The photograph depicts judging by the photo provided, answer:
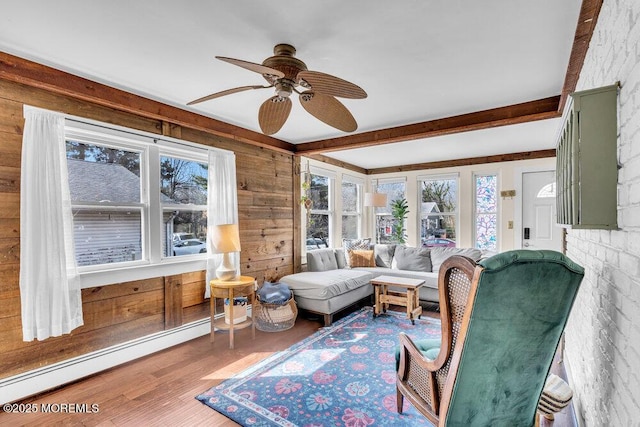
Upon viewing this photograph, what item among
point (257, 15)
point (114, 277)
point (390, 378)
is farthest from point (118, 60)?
point (390, 378)

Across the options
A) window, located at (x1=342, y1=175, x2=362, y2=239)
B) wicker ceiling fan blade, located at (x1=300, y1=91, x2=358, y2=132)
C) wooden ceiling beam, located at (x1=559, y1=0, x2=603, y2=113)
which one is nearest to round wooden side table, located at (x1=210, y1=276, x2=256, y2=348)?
wicker ceiling fan blade, located at (x1=300, y1=91, x2=358, y2=132)

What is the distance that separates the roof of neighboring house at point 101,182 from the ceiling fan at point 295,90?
1.36m

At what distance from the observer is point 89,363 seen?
8.71 feet

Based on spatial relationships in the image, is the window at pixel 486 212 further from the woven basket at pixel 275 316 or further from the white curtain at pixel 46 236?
the white curtain at pixel 46 236

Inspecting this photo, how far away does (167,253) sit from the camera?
332cm

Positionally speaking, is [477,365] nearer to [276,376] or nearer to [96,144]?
[276,376]

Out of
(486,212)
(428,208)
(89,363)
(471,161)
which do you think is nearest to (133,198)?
(89,363)

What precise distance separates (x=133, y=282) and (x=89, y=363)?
70cm

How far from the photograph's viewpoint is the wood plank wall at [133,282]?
90.3 inches

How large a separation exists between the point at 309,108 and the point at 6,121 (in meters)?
2.15

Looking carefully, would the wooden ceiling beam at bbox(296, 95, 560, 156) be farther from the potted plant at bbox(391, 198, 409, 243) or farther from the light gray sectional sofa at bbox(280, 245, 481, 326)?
the potted plant at bbox(391, 198, 409, 243)

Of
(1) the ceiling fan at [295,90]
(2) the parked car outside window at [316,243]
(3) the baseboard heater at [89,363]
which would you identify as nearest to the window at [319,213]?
(2) the parked car outside window at [316,243]

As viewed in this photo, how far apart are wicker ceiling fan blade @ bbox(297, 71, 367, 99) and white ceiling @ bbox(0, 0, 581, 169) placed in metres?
0.31

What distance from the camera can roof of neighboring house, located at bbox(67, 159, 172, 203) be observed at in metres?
2.67
